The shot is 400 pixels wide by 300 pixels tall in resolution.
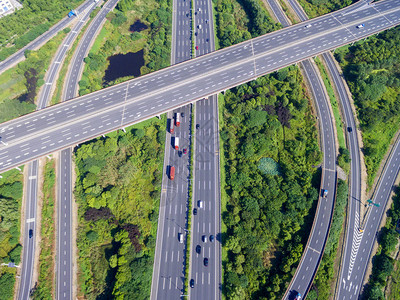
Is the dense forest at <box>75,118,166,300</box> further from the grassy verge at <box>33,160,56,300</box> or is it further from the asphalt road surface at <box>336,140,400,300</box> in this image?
the asphalt road surface at <box>336,140,400,300</box>

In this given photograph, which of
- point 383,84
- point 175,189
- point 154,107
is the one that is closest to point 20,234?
point 175,189

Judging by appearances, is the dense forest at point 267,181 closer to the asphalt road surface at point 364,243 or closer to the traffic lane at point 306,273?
the traffic lane at point 306,273

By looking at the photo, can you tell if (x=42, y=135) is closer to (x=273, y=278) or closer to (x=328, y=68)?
(x=273, y=278)

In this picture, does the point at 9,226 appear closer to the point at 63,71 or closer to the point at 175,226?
the point at 175,226

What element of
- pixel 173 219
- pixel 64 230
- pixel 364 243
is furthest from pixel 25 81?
pixel 364 243

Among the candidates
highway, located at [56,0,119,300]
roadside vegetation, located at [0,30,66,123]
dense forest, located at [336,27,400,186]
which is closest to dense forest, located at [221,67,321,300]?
dense forest, located at [336,27,400,186]

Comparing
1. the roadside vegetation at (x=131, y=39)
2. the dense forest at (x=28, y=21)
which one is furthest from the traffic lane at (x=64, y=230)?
the dense forest at (x=28, y=21)
